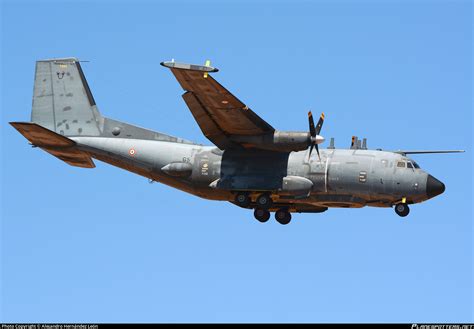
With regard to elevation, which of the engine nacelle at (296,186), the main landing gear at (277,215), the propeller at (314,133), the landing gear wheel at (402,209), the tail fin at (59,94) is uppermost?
the tail fin at (59,94)

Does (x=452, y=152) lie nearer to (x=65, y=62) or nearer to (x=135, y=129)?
(x=135, y=129)

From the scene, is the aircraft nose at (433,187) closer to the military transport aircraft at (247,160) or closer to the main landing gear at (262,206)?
the military transport aircraft at (247,160)

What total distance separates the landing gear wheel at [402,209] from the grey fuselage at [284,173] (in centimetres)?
23

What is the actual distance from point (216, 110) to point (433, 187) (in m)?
10.4

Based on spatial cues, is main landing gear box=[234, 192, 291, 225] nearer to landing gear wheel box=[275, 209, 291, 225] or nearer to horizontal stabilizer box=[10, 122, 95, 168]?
landing gear wheel box=[275, 209, 291, 225]

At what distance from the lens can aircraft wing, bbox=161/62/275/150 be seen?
142 ft

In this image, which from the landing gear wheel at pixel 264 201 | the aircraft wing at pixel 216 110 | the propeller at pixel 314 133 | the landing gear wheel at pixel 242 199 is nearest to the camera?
the aircraft wing at pixel 216 110

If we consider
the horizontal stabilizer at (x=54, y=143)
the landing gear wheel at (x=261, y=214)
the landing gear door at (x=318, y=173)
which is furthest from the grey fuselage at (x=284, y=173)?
the horizontal stabilizer at (x=54, y=143)

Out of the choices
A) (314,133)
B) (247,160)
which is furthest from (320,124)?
(247,160)

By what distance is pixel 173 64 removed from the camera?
41.8 metres

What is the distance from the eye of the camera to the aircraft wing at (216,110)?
4316 cm

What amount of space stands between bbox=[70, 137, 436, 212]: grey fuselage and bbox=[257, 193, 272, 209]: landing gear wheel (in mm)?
297

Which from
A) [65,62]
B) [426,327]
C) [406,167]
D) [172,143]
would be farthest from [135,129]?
[426,327]

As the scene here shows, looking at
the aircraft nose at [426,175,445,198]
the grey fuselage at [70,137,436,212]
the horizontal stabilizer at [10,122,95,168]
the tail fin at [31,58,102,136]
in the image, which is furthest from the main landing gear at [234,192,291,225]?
the tail fin at [31,58,102,136]
